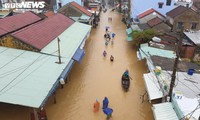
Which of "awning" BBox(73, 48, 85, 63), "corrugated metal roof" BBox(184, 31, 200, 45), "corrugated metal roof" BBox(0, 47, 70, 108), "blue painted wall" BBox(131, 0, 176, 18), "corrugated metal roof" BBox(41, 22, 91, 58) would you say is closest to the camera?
"corrugated metal roof" BBox(0, 47, 70, 108)

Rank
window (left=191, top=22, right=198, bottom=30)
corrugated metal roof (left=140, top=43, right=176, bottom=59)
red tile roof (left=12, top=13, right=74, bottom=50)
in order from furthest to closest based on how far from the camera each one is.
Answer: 1. window (left=191, top=22, right=198, bottom=30)
2. corrugated metal roof (left=140, top=43, right=176, bottom=59)
3. red tile roof (left=12, top=13, right=74, bottom=50)

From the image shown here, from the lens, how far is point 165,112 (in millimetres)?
12906

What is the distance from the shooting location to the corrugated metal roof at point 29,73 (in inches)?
482

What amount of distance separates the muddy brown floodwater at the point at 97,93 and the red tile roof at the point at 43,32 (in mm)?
4164

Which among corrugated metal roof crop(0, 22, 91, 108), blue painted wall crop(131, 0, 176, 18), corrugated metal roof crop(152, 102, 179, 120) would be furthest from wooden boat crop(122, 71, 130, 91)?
blue painted wall crop(131, 0, 176, 18)

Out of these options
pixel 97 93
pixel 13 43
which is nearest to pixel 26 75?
pixel 13 43

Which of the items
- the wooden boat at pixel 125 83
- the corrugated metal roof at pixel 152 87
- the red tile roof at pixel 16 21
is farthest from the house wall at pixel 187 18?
the red tile roof at pixel 16 21

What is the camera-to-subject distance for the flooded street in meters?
15.8


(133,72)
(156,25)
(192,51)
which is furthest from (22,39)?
(156,25)

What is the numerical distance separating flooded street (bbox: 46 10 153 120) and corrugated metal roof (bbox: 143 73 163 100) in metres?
1.85

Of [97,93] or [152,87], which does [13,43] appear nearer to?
[97,93]

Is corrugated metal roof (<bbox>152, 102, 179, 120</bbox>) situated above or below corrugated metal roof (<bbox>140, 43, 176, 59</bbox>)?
below

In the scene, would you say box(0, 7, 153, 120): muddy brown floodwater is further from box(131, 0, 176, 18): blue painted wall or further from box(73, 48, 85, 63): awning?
box(131, 0, 176, 18): blue painted wall

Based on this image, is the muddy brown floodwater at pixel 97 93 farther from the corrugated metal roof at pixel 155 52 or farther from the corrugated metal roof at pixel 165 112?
the corrugated metal roof at pixel 165 112
